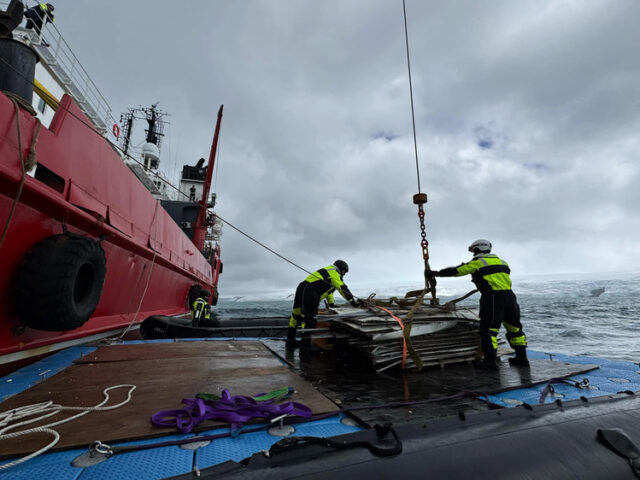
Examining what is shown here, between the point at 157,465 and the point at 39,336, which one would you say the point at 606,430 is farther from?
the point at 39,336

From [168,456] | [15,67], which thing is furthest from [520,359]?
[15,67]

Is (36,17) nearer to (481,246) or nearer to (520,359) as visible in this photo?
(481,246)

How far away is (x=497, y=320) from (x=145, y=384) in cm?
361

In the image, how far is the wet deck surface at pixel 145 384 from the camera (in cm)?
169

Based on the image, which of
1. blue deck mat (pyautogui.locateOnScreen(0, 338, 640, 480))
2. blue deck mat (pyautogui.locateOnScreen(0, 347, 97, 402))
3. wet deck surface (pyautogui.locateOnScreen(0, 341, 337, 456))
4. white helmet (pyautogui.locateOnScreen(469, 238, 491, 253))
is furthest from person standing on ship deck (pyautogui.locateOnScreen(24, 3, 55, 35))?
white helmet (pyautogui.locateOnScreen(469, 238, 491, 253))

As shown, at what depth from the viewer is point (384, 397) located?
2354 millimetres

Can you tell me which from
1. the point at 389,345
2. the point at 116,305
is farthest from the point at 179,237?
the point at 389,345

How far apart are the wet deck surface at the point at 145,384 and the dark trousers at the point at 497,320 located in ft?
7.38

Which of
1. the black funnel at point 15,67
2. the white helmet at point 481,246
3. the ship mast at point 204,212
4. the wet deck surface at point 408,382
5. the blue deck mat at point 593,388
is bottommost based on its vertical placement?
the blue deck mat at point 593,388

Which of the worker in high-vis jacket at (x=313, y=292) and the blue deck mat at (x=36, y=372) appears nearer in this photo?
the blue deck mat at (x=36, y=372)

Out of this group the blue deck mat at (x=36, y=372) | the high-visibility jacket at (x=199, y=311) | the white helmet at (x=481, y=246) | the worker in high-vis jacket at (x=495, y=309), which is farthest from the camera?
the high-visibility jacket at (x=199, y=311)

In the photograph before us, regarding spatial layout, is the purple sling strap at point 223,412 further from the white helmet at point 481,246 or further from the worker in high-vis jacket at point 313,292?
the white helmet at point 481,246

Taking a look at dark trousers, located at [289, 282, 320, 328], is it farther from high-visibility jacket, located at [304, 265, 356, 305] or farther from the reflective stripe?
the reflective stripe

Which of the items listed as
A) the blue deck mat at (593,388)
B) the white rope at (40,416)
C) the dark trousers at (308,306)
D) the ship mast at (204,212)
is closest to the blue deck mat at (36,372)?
the white rope at (40,416)
